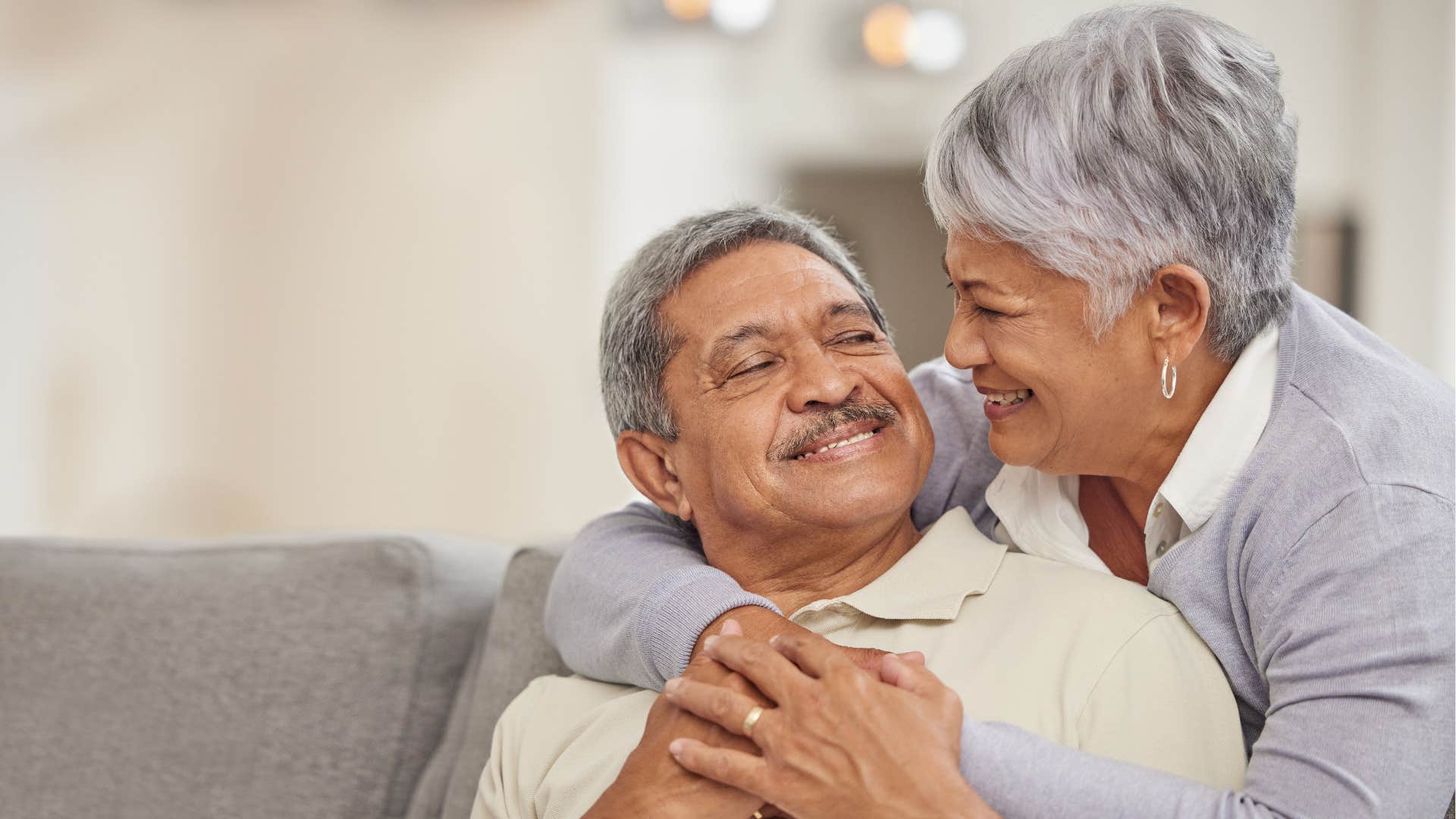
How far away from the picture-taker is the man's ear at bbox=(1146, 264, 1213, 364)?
1.33 metres

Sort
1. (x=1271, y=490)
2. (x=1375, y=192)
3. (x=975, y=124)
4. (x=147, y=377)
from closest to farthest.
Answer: (x=1271, y=490), (x=975, y=124), (x=1375, y=192), (x=147, y=377)

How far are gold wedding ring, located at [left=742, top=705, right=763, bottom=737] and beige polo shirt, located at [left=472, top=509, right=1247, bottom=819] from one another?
0.29 meters

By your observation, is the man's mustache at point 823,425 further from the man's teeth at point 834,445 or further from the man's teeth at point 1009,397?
the man's teeth at point 1009,397

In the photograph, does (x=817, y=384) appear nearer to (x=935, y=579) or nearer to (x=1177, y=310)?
(x=935, y=579)

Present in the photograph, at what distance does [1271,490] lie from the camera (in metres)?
1.28

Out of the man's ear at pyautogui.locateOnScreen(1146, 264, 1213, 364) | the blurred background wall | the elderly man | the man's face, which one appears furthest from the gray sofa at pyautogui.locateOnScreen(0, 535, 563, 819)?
the blurred background wall

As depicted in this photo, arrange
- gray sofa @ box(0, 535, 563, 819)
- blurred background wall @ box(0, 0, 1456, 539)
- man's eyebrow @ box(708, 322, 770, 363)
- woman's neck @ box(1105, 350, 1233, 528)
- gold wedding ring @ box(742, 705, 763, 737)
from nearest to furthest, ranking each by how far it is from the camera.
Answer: gold wedding ring @ box(742, 705, 763, 737) < woman's neck @ box(1105, 350, 1233, 528) < man's eyebrow @ box(708, 322, 770, 363) < gray sofa @ box(0, 535, 563, 819) < blurred background wall @ box(0, 0, 1456, 539)

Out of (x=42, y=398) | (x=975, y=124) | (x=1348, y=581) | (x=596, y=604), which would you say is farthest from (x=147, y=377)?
(x=1348, y=581)

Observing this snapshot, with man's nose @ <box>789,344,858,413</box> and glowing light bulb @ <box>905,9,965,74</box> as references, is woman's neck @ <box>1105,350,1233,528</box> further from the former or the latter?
glowing light bulb @ <box>905,9,965,74</box>

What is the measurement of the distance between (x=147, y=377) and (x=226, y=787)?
344 centimetres

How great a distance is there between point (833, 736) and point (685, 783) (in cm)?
20

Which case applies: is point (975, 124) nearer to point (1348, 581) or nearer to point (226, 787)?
point (1348, 581)

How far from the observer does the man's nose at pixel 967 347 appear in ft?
4.82

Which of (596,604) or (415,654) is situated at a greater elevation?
(596,604)
